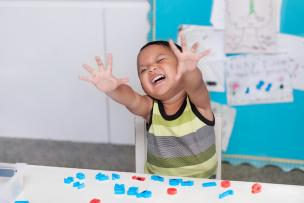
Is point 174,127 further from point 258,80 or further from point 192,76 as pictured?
point 258,80

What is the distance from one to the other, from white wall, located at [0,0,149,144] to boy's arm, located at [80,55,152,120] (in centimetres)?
80

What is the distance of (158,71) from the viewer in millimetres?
1145

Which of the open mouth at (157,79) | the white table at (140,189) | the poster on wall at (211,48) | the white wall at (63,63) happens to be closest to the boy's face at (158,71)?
the open mouth at (157,79)

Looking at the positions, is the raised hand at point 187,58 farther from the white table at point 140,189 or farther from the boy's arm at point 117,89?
the white table at point 140,189

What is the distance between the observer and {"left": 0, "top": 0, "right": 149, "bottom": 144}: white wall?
6.56 feet

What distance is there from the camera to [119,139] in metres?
2.21

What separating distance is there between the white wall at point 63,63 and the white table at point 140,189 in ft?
3.69

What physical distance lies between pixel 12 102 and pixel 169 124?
1271 mm

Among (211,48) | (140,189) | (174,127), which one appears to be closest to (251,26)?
(211,48)

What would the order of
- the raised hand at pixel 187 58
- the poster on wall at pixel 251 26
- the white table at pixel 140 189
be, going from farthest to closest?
the poster on wall at pixel 251 26, the raised hand at pixel 187 58, the white table at pixel 140 189

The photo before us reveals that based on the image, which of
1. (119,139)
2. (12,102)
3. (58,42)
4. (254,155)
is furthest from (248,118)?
(12,102)

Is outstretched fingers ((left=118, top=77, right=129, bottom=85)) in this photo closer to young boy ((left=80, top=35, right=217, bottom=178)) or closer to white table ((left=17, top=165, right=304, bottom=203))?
young boy ((left=80, top=35, right=217, bottom=178))

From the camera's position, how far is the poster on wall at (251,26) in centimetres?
179

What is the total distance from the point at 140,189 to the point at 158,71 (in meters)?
0.35
